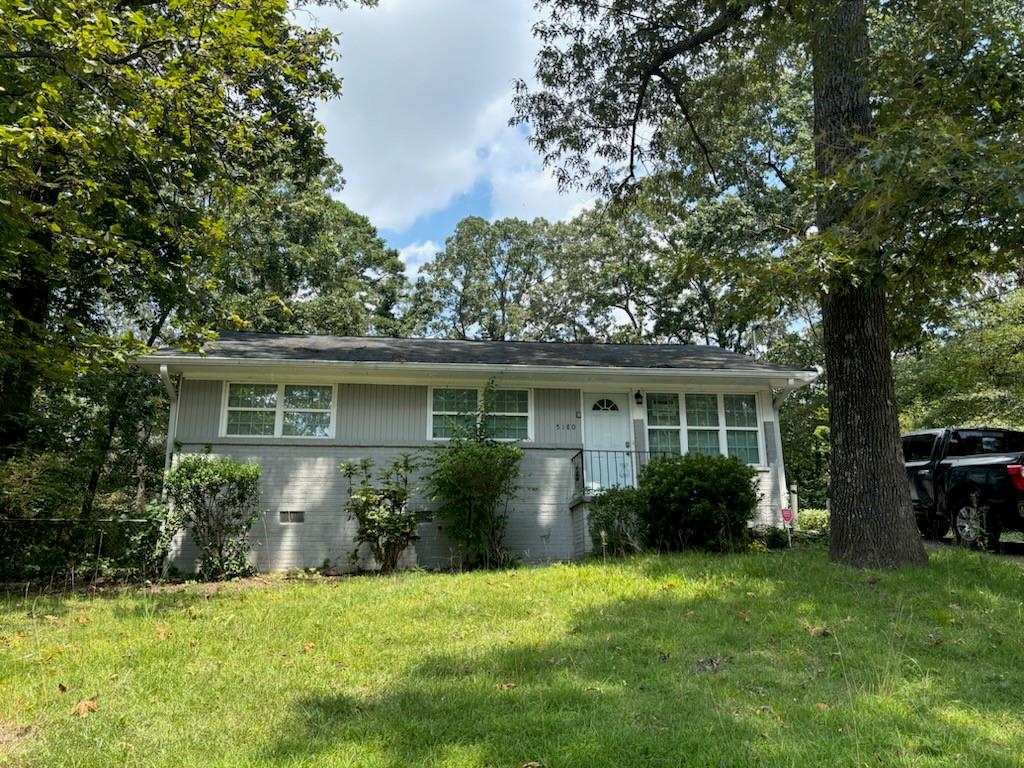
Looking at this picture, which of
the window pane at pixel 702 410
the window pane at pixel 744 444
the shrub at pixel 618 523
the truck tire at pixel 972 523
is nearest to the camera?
the truck tire at pixel 972 523

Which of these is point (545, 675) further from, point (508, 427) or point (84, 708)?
point (508, 427)

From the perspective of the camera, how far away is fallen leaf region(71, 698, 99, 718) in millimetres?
3561

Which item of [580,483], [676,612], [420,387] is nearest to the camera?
[676,612]

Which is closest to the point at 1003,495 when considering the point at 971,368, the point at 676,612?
the point at 676,612

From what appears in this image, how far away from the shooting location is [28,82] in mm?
6191

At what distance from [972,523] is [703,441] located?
4.42 meters

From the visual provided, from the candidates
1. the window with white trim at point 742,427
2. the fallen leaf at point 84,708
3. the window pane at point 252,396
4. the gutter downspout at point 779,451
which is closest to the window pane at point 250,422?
the window pane at point 252,396

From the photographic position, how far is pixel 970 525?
30.3 feet

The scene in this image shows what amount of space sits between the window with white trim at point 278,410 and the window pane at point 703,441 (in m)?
6.54

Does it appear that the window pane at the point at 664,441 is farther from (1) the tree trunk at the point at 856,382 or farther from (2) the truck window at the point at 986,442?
(1) the tree trunk at the point at 856,382

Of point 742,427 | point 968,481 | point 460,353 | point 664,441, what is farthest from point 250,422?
point 968,481

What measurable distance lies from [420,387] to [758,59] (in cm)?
756

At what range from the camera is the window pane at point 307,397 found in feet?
38.0

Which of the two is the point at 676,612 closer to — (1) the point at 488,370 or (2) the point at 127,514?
(1) the point at 488,370
